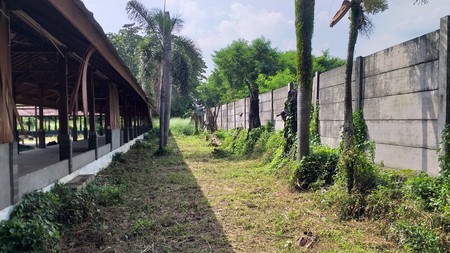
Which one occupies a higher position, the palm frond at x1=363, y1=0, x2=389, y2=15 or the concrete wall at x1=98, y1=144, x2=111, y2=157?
the palm frond at x1=363, y1=0, x2=389, y2=15

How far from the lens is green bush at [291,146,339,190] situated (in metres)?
6.46

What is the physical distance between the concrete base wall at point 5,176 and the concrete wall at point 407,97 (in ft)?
16.0

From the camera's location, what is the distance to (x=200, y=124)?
34500 millimetres

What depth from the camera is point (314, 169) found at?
6688mm

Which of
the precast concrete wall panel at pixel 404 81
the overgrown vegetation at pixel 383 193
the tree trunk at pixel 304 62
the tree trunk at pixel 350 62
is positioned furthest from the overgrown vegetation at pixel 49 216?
the precast concrete wall panel at pixel 404 81

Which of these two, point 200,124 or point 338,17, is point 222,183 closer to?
point 338,17

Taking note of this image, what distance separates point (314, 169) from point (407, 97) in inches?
87.1

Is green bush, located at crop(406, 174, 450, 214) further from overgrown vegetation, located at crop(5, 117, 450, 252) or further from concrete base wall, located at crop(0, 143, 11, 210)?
concrete base wall, located at crop(0, 143, 11, 210)

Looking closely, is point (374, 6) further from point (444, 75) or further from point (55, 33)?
point (55, 33)

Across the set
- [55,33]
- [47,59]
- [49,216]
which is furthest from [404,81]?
[47,59]

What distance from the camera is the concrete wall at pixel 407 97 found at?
14.4 ft

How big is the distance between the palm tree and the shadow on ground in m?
8.47

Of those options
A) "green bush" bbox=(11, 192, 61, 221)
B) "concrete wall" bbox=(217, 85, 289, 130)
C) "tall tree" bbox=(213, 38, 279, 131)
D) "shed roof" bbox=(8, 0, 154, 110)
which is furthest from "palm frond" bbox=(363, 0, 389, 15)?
"tall tree" bbox=(213, 38, 279, 131)

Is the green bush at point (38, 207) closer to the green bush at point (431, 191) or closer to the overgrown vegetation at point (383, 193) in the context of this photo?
the overgrown vegetation at point (383, 193)
